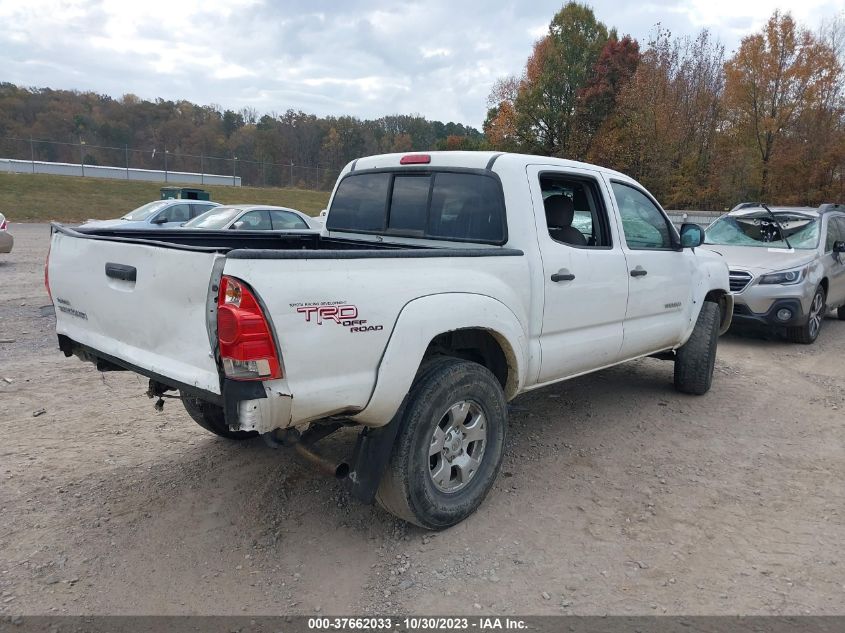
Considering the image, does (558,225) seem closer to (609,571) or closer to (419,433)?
(419,433)

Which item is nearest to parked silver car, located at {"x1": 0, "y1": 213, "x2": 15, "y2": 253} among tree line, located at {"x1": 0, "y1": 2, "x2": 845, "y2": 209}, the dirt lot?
the dirt lot

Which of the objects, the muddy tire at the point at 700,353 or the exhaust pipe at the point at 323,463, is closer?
the exhaust pipe at the point at 323,463

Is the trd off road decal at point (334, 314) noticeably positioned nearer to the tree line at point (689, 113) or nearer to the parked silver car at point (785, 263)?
the parked silver car at point (785, 263)

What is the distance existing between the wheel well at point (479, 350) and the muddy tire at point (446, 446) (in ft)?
0.50

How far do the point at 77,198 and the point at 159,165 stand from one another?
57.2 ft

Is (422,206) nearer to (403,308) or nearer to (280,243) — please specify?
(280,243)

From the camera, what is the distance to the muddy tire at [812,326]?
839 centimetres

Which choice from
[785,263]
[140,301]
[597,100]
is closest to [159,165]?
[597,100]

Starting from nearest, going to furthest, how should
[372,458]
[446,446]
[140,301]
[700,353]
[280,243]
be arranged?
[140,301] < [372,458] < [446,446] < [280,243] < [700,353]

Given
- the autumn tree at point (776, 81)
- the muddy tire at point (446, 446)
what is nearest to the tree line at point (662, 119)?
the autumn tree at point (776, 81)

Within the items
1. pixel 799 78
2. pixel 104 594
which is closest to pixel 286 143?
pixel 799 78

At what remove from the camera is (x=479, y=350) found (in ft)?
12.6

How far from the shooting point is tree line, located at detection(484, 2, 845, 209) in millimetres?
22438

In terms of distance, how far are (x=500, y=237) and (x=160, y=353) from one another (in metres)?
2.03
